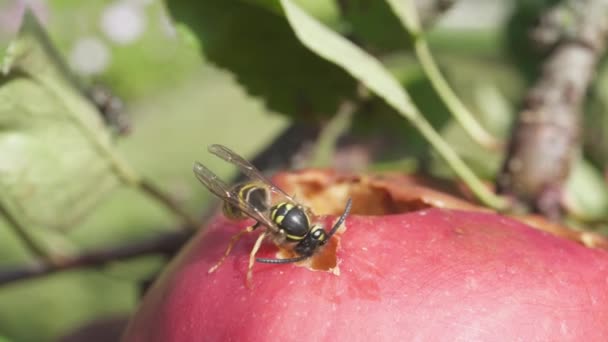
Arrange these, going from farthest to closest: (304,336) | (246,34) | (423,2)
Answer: (423,2) → (246,34) → (304,336)

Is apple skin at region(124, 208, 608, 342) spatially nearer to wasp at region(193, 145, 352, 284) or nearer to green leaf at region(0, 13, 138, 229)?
wasp at region(193, 145, 352, 284)

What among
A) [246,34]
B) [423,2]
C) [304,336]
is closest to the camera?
[304,336]

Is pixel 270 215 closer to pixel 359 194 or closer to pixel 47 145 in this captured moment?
pixel 359 194

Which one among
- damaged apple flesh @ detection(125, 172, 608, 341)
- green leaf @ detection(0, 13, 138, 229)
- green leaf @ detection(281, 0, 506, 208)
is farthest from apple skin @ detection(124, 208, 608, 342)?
green leaf @ detection(0, 13, 138, 229)

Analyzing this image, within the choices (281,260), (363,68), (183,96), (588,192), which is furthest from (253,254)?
(183,96)

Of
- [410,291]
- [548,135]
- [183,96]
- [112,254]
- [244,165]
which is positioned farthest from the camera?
[183,96]

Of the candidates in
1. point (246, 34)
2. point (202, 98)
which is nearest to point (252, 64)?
point (246, 34)

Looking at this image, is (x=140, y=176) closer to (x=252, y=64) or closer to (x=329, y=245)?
(x=252, y=64)
